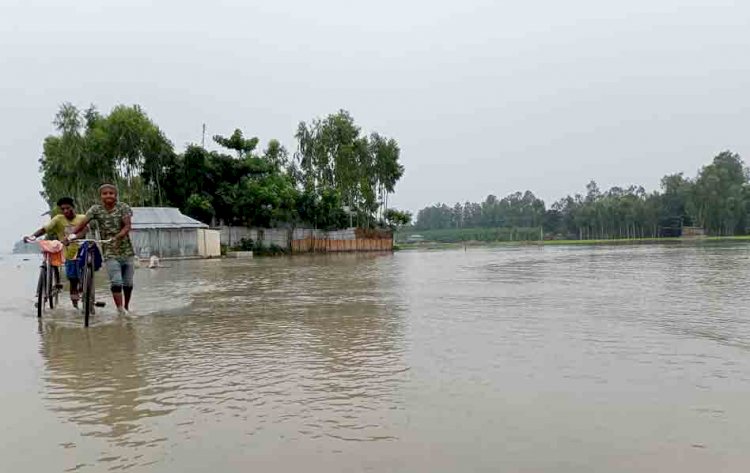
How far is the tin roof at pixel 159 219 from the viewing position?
29.5 metres

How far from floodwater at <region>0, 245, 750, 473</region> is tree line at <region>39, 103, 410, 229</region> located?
29983 mm

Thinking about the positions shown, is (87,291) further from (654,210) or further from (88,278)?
(654,210)

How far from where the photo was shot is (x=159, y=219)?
30.2 meters

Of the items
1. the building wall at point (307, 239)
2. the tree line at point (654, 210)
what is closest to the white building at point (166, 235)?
the building wall at point (307, 239)

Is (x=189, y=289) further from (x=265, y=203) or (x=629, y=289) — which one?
(x=265, y=203)

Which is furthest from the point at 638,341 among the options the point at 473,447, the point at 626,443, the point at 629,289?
the point at 629,289

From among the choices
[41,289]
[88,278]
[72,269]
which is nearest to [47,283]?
[41,289]

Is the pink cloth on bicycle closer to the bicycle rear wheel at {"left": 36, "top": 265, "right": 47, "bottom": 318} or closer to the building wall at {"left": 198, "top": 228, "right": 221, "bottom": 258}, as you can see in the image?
the bicycle rear wheel at {"left": 36, "top": 265, "right": 47, "bottom": 318}

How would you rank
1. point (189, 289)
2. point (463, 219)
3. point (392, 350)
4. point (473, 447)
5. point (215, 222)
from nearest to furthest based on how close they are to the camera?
1. point (473, 447)
2. point (392, 350)
3. point (189, 289)
4. point (215, 222)
5. point (463, 219)

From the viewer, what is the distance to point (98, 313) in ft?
Result: 24.6

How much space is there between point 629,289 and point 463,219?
13894 cm

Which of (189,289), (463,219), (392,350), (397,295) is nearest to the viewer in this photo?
(392,350)

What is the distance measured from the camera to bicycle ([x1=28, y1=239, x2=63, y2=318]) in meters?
7.26

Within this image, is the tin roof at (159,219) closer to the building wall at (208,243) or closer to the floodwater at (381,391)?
the building wall at (208,243)
